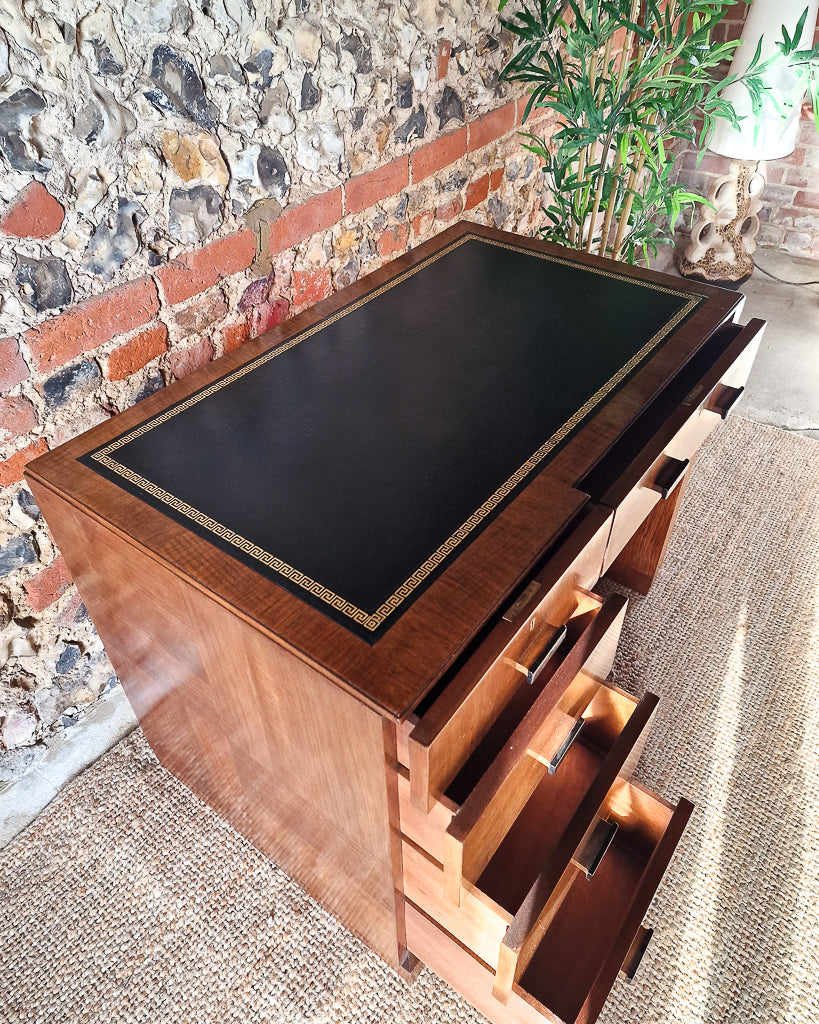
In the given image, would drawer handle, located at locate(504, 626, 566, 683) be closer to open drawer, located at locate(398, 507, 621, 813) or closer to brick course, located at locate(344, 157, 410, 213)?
open drawer, located at locate(398, 507, 621, 813)

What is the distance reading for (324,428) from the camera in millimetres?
975

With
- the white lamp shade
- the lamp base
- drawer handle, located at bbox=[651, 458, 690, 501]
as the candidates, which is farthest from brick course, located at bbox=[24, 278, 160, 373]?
the lamp base

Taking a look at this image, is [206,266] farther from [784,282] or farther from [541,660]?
[784,282]

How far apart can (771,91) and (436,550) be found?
6.89 feet

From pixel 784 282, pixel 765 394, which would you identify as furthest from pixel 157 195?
pixel 784 282

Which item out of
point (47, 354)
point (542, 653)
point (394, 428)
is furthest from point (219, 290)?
point (542, 653)

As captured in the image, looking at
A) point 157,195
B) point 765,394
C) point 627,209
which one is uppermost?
point 157,195

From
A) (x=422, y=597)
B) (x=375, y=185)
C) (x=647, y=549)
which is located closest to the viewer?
(x=422, y=597)

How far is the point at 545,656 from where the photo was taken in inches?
32.6

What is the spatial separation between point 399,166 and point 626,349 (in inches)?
25.7

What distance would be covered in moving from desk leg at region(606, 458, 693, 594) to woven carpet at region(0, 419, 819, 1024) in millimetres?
118

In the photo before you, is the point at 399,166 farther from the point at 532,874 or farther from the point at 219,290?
the point at 532,874

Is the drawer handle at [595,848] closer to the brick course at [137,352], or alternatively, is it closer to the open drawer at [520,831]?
the open drawer at [520,831]

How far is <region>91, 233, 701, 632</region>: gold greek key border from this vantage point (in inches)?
29.4
